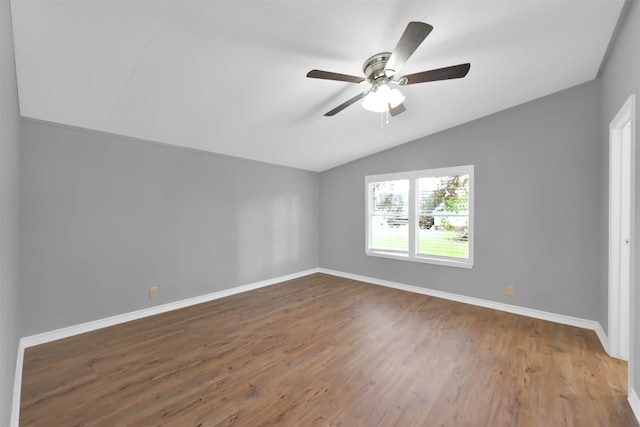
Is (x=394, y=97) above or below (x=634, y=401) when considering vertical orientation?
above

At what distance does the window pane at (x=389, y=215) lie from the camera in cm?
464

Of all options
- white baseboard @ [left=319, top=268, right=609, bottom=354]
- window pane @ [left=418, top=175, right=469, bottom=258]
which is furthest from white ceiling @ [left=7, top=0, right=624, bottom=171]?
white baseboard @ [left=319, top=268, right=609, bottom=354]

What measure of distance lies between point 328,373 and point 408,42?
2490 millimetres

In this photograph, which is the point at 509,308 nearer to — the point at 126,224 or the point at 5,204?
the point at 5,204

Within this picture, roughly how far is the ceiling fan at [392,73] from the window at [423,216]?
205cm

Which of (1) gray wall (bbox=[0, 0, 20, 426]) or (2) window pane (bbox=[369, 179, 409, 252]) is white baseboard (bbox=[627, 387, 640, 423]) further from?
(1) gray wall (bbox=[0, 0, 20, 426])

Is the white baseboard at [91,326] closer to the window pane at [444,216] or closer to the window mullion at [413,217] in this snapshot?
the window mullion at [413,217]

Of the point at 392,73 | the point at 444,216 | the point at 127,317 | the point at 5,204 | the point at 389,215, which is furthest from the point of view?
the point at 389,215

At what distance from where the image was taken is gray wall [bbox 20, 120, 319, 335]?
269 cm

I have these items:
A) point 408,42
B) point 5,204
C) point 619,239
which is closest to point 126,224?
point 5,204

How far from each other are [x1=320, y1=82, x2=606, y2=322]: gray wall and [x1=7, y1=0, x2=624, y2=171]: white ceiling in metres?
0.39

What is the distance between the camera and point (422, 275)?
4340 mm

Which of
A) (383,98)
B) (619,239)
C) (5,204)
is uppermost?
(383,98)

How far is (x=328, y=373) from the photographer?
7.26 feet
